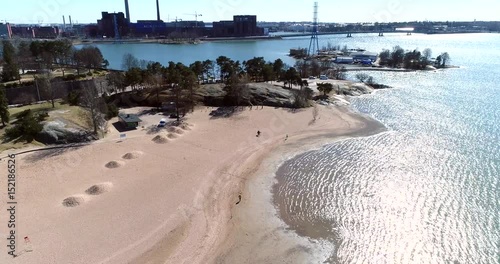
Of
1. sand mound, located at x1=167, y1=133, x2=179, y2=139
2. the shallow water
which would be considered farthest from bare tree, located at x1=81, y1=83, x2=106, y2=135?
the shallow water

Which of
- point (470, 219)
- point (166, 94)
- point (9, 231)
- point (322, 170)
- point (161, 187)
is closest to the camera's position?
point (9, 231)

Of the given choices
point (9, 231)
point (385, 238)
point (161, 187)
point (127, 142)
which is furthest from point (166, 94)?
point (385, 238)

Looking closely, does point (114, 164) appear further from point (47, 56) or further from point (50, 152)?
point (47, 56)

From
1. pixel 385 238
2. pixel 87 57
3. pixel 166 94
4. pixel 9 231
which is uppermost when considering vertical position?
pixel 87 57

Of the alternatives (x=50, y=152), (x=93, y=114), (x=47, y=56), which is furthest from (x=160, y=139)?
(x=47, y=56)

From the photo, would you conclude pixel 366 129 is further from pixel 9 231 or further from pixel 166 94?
pixel 9 231

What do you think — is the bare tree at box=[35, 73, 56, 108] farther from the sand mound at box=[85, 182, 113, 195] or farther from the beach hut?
the sand mound at box=[85, 182, 113, 195]
